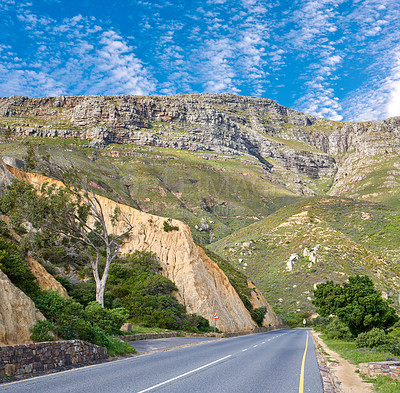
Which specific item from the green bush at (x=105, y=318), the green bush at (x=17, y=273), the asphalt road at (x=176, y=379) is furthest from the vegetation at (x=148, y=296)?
the asphalt road at (x=176, y=379)

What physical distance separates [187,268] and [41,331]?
1049 inches

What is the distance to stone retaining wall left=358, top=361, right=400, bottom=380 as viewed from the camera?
9.69 meters

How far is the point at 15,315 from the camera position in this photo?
10.0 meters

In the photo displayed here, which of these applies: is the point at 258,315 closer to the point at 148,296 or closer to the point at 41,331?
the point at 148,296

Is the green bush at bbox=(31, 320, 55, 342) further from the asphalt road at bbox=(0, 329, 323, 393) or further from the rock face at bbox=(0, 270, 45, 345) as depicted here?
the asphalt road at bbox=(0, 329, 323, 393)

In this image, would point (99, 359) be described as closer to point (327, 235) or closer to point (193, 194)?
point (327, 235)

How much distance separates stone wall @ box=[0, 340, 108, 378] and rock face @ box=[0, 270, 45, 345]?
871 mm

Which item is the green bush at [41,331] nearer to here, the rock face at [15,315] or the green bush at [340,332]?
the rock face at [15,315]

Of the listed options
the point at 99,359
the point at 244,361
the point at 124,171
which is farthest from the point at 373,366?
the point at 124,171

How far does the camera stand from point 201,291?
35.0 m

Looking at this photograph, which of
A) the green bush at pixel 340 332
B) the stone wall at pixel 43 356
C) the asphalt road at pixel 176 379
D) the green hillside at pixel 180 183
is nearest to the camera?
the asphalt road at pixel 176 379

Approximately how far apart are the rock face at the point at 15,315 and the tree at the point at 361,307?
78.6 ft

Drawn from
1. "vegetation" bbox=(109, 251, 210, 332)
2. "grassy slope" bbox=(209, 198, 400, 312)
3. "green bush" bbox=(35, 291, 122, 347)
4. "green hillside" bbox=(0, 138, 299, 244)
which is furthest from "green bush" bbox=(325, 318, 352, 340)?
"green hillside" bbox=(0, 138, 299, 244)

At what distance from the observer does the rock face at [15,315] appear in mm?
9484
